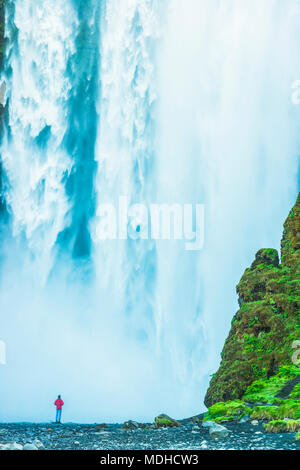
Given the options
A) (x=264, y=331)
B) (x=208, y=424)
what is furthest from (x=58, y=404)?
(x=264, y=331)

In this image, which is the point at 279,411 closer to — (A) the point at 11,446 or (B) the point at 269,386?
(B) the point at 269,386

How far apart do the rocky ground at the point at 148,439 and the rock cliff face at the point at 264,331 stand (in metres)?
1.68

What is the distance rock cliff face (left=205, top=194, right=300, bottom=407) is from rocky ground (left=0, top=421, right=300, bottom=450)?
1.68m

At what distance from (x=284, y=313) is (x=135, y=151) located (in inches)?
291

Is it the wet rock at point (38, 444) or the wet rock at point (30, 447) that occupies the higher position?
the wet rock at point (30, 447)

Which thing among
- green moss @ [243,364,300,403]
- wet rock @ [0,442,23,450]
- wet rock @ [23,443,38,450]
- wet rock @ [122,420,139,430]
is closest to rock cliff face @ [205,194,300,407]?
green moss @ [243,364,300,403]

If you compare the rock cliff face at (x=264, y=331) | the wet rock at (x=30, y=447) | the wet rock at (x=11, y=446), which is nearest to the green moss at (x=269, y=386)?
the rock cliff face at (x=264, y=331)

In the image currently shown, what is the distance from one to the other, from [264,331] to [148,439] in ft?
12.6

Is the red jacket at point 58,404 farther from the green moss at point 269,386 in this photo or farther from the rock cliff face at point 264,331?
the green moss at point 269,386

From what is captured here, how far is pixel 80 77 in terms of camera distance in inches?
629

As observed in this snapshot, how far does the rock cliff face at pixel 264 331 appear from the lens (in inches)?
394

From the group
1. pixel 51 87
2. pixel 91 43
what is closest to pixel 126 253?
pixel 51 87

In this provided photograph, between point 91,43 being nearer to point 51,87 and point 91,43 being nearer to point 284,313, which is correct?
point 51,87

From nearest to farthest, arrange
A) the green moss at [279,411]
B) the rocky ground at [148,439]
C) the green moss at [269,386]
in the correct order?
the rocky ground at [148,439] → the green moss at [279,411] → the green moss at [269,386]
